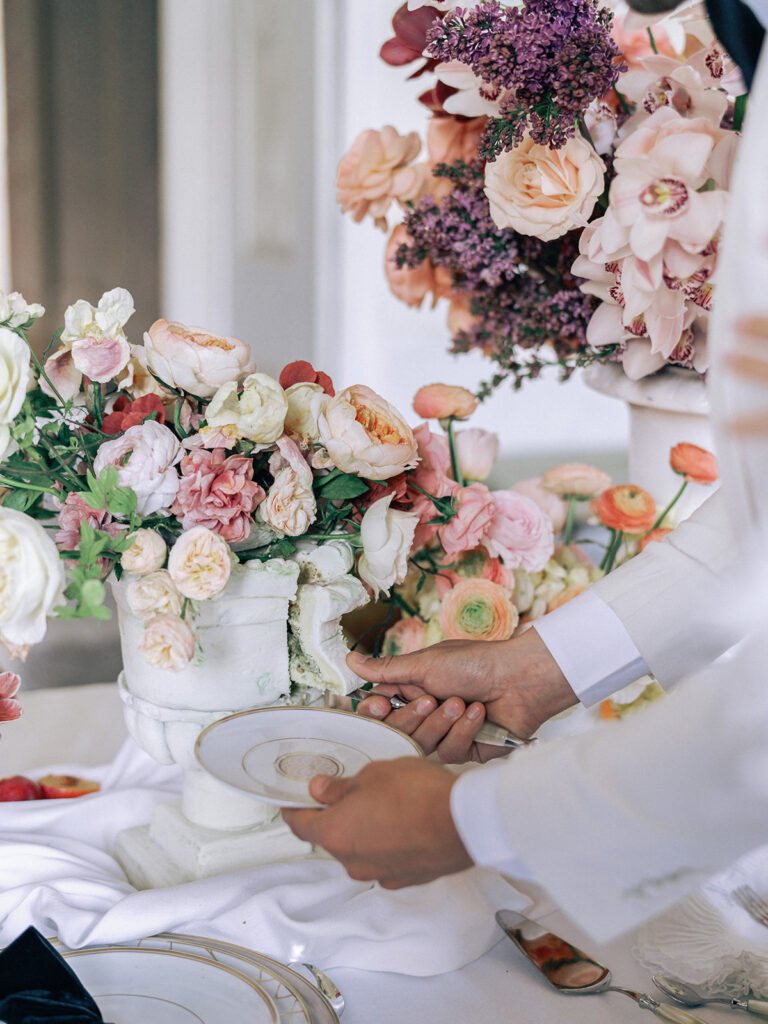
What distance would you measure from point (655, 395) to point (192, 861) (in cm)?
71

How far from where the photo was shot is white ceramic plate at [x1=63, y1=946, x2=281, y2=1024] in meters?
0.66

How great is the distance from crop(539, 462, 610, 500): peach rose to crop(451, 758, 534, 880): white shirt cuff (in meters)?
0.62

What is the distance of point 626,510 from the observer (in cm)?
112

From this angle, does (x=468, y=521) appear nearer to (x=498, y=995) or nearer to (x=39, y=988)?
(x=498, y=995)

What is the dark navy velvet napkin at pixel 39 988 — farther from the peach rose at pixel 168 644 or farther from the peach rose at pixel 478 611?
the peach rose at pixel 478 611

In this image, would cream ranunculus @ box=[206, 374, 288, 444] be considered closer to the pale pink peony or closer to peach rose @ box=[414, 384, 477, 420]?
peach rose @ box=[414, 384, 477, 420]

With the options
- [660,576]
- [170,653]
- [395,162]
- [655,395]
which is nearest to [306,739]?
[170,653]

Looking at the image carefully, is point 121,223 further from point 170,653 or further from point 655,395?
point 170,653

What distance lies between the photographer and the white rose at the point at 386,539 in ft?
2.76

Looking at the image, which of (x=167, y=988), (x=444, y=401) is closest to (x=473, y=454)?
(x=444, y=401)

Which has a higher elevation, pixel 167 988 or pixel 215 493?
pixel 215 493

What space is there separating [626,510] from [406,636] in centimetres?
28

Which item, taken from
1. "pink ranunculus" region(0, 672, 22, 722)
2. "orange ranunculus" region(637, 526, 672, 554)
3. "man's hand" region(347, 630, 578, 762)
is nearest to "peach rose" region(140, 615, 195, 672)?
"pink ranunculus" region(0, 672, 22, 722)

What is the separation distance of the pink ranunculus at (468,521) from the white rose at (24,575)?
Result: 1.47ft
